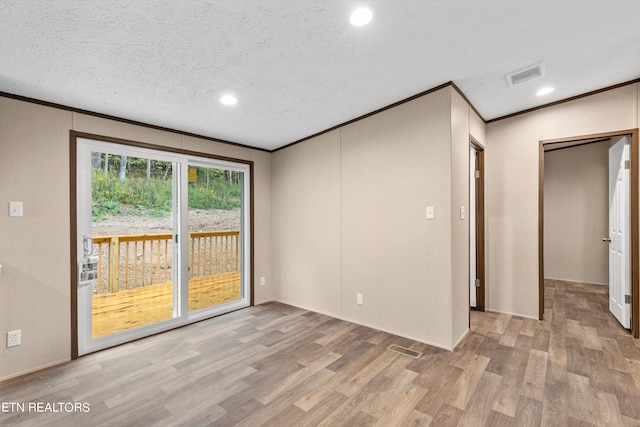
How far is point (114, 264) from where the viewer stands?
3.99 meters

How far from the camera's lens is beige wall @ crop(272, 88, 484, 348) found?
2.65 m

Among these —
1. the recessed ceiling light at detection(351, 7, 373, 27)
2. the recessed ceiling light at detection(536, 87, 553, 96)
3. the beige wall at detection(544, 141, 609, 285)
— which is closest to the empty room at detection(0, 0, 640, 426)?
the recessed ceiling light at detection(351, 7, 373, 27)

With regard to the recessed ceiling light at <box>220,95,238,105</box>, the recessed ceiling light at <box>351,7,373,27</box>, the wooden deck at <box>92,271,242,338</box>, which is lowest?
the wooden deck at <box>92,271,242,338</box>

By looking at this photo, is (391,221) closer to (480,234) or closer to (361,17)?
(480,234)

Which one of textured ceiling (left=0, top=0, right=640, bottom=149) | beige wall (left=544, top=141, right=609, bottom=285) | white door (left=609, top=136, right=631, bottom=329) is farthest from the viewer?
beige wall (left=544, top=141, right=609, bottom=285)

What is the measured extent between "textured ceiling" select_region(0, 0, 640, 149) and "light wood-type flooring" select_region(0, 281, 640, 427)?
7.88 ft

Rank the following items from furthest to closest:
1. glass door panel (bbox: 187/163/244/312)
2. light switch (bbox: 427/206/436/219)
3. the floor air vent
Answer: glass door panel (bbox: 187/163/244/312), light switch (bbox: 427/206/436/219), the floor air vent

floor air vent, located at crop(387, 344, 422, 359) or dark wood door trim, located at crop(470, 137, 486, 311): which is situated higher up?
dark wood door trim, located at crop(470, 137, 486, 311)

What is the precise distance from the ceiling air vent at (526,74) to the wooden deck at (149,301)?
4127mm

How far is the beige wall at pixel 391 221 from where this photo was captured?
8.70 ft

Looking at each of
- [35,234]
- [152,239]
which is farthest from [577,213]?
[35,234]

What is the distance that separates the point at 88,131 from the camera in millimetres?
2832

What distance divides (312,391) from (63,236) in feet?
8.61

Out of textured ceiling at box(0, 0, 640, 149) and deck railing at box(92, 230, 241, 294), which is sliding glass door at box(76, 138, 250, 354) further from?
textured ceiling at box(0, 0, 640, 149)
